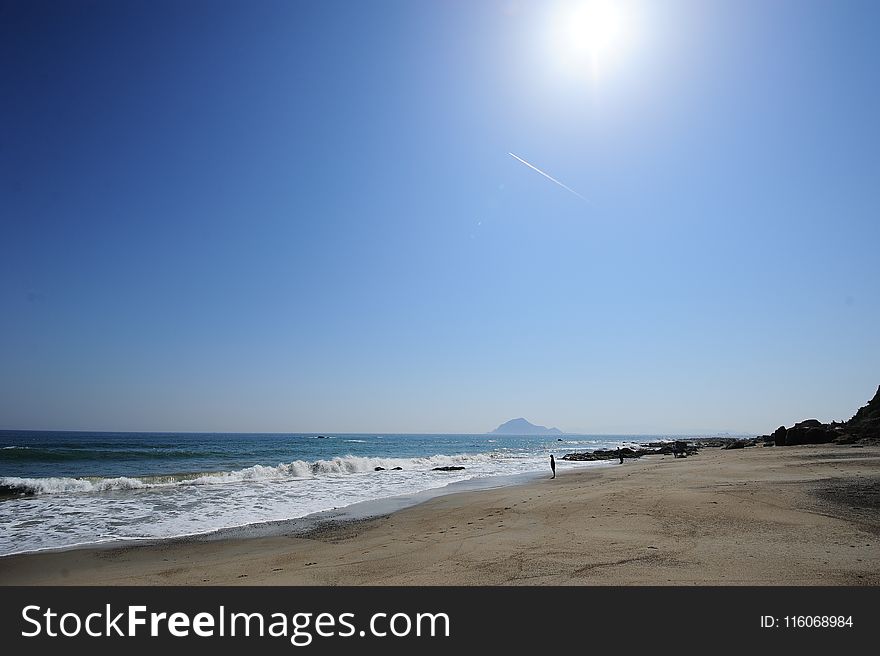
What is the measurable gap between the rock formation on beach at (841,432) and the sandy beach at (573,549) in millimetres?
26190

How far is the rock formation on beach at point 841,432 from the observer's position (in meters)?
34.6

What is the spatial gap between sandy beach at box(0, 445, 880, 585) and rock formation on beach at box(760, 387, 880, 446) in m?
26.2

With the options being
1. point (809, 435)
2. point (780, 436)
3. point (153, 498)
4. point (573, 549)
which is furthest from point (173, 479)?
point (780, 436)

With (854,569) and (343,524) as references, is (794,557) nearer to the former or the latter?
(854,569)

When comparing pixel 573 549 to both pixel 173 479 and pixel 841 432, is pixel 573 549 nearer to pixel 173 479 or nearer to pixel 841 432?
pixel 173 479

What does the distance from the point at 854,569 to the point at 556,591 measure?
14.3 ft

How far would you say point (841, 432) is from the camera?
1478 inches

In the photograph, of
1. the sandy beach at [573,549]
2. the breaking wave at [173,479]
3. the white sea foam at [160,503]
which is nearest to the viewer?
the sandy beach at [573,549]

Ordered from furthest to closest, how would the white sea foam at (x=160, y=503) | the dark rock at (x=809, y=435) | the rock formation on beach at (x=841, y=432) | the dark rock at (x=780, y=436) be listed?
the dark rock at (x=780, y=436) < the dark rock at (x=809, y=435) < the rock formation on beach at (x=841, y=432) < the white sea foam at (x=160, y=503)

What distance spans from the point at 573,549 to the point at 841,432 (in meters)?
43.2

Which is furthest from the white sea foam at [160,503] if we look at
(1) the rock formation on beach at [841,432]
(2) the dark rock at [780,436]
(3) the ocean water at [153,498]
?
(2) the dark rock at [780,436]

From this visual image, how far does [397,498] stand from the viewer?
22.0 metres

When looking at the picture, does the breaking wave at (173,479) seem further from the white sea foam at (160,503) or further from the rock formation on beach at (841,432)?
the rock formation on beach at (841,432)

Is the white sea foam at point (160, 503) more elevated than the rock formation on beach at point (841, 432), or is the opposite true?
the rock formation on beach at point (841, 432)
